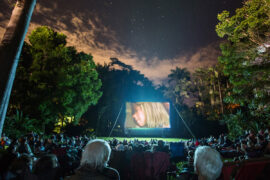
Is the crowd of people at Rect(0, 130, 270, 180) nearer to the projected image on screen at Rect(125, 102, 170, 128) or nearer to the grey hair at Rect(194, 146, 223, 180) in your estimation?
the grey hair at Rect(194, 146, 223, 180)

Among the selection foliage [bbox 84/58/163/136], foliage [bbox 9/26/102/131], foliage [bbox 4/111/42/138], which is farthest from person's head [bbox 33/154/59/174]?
foliage [bbox 84/58/163/136]

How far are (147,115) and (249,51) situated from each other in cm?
1477

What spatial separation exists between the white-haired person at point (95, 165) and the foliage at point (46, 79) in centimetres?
1915

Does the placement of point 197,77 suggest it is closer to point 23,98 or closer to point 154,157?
A: point 23,98

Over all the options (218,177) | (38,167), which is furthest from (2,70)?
(218,177)

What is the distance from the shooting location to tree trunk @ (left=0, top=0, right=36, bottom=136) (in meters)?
4.63

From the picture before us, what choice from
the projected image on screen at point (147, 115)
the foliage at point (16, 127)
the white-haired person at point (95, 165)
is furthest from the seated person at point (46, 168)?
the projected image on screen at point (147, 115)

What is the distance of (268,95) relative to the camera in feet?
40.9

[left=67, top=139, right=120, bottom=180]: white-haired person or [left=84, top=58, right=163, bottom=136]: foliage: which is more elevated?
[left=84, top=58, right=163, bottom=136]: foliage

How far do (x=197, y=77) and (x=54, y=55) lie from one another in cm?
3419

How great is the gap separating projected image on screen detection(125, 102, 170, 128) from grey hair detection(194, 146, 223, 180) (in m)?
21.3

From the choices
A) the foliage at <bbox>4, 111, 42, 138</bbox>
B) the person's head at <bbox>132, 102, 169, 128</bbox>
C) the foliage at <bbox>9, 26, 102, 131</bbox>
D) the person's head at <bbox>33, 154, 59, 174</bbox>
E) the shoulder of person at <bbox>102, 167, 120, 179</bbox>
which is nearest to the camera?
the shoulder of person at <bbox>102, 167, 120, 179</bbox>

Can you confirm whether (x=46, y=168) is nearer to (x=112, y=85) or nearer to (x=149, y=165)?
(x=149, y=165)

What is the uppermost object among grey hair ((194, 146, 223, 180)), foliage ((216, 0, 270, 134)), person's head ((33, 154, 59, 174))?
foliage ((216, 0, 270, 134))
